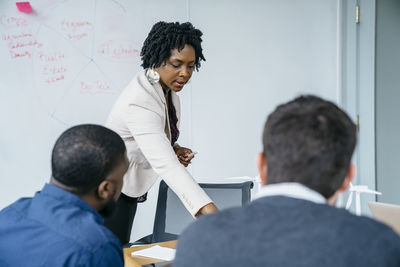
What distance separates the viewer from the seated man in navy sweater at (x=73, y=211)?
966 millimetres

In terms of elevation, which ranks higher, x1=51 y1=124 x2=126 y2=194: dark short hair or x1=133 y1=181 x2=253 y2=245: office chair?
x1=51 y1=124 x2=126 y2=194: dark short hair

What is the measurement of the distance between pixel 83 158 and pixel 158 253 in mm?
718

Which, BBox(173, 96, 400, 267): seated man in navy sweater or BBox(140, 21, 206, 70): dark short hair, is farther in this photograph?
BBox(140, 21, 206, 70): dark short hair

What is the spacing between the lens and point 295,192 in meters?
0.70

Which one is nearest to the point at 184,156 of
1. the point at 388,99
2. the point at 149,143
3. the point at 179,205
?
the point at 179,205

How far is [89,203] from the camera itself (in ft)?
3.67

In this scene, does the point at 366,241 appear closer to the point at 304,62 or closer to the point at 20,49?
the point at 20,49

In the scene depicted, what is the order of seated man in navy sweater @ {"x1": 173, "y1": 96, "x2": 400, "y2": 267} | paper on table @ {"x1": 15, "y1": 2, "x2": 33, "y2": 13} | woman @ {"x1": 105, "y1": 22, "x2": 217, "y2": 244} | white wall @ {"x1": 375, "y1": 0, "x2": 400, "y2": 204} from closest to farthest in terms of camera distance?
1. seated man in navy sweater @ {"x1": 173, "y1": 96, "x2": 400, "y2": 267}
2. woman @ {"x1": 105, "y1": 22, "x2": 217, "y2": 244}
3. paper on table @ {"x1": 15, "y1": 2, "x2": 33, "y2": 13}
4. white wall @ {"x1": 375, "y1": 0, "x2": 400, "y2": 204}

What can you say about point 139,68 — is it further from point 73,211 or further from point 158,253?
point 73,211

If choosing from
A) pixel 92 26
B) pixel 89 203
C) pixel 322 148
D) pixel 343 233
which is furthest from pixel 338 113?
pixel 92 26

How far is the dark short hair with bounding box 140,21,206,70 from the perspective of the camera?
6.56 ft

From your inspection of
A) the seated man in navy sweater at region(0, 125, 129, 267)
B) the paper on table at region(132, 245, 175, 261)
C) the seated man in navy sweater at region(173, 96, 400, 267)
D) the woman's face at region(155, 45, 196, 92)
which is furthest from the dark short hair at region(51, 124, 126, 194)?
the woman's face at region(155, 45, 196, 92)

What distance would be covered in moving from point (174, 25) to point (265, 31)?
148cm

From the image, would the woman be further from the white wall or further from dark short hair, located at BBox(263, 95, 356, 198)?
the white wall
